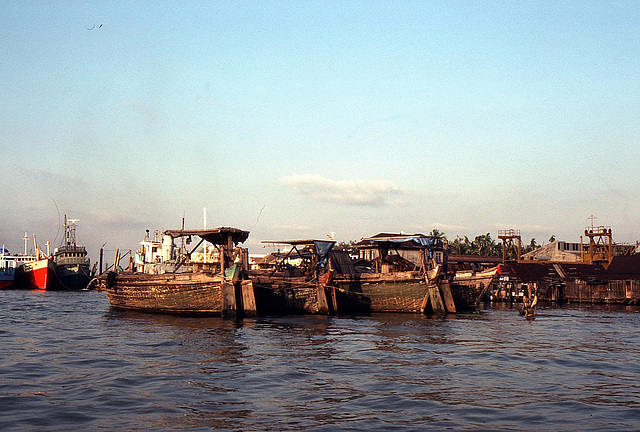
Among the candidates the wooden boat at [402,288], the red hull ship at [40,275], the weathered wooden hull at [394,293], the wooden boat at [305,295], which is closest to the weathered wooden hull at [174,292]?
the wooden boat at [305,295]

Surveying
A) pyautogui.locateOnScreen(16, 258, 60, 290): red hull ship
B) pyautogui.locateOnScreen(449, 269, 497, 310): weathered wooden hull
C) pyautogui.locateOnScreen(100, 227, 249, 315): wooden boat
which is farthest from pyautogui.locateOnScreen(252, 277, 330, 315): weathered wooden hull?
pyautogui.locateOnScreen(16, 258, 60, 290): red hull ship

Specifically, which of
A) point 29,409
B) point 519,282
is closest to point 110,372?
point 29,409

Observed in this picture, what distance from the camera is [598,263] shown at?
59281mm

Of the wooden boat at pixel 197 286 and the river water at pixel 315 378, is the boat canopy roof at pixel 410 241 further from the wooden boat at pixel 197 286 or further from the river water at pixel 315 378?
the river water at pixel 315 378

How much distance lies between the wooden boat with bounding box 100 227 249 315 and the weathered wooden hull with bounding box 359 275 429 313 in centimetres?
725

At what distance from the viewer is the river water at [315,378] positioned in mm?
9938

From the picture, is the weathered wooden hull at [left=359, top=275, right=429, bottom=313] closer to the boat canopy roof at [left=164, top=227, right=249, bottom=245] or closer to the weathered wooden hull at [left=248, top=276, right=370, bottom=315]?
the weathered wooden hull at [left=248, top=276, right=370, bottom=315]

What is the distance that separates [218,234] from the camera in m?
28.2

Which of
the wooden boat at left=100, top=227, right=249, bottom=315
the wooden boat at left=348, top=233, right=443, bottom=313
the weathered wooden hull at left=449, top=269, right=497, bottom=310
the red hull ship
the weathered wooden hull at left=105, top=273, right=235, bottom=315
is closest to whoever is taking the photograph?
the wooden boat at left=100, top=227, right=249, bottom=315

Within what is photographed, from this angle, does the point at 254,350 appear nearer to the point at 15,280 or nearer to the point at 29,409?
the point at 29,409

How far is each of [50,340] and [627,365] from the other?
18.5 metres

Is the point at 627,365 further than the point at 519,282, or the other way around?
the point at 519,282

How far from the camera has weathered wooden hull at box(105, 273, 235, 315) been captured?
2662 cm

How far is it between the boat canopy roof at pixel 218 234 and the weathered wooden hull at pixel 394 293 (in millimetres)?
7385
